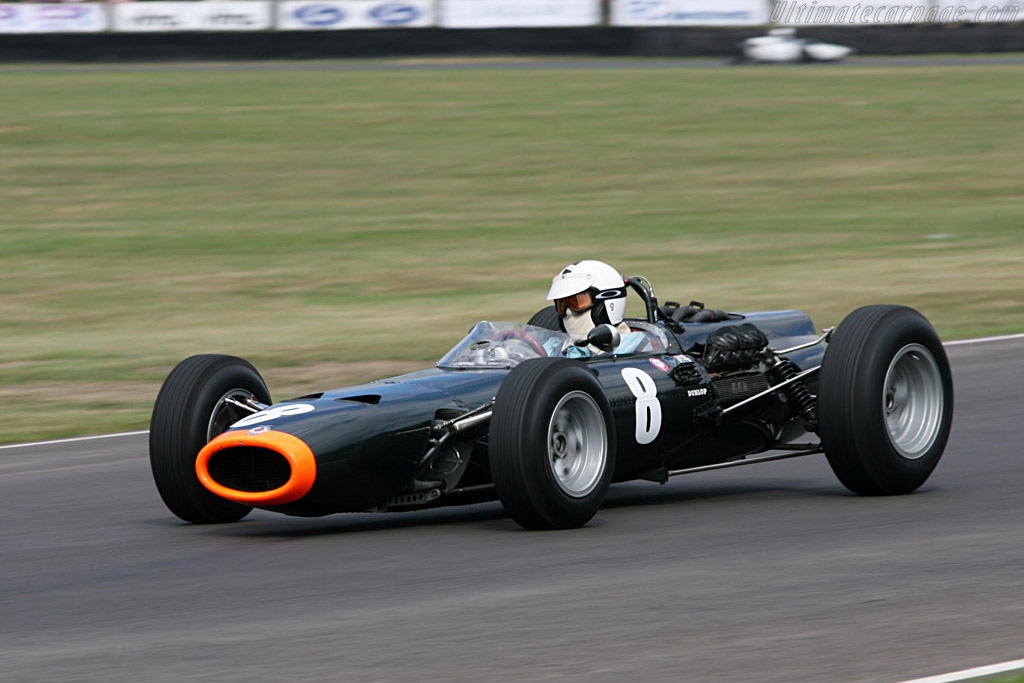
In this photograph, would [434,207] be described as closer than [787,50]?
Yes

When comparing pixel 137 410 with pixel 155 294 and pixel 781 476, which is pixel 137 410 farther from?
pixel 155 294

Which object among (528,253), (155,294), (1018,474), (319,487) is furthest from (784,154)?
(319,487)

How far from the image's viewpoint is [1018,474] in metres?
9.09

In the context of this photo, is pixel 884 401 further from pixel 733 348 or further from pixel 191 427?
pixel 191 427

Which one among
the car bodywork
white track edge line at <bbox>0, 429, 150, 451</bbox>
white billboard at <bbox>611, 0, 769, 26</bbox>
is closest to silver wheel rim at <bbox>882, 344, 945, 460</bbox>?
the car bodywork

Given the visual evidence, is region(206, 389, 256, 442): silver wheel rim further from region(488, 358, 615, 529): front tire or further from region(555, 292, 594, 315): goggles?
region(555, 292, 594, 315): goggles

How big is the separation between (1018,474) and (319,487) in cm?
392

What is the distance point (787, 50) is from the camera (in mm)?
39781

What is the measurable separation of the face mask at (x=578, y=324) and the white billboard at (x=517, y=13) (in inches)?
1346

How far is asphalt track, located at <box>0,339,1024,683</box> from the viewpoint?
18.1 ft

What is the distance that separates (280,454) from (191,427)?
75cm

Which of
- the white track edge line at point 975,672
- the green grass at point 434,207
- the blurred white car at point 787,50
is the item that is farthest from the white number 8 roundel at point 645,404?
the blurred white car at point 787,50

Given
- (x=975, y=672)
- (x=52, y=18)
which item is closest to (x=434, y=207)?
(x=975, y=672)

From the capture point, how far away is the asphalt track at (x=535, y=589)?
5.52 m
